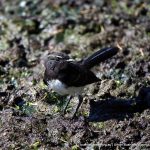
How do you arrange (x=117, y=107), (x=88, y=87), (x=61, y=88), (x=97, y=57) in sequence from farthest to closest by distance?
(x=88, y=87) < (x=97, y=57) < (x=117, y=107) < (x=61, y=88)

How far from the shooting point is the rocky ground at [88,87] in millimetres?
7879

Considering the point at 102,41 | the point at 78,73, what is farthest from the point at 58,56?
the point at 102,41

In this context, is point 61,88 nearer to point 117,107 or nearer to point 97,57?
point 117,107

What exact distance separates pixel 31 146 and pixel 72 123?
82 centimetres

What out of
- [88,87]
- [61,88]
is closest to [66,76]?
[61,88]

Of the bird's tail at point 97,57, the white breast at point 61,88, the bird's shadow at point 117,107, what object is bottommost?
the bird's shadow at point 117,107

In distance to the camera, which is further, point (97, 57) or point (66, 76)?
point (97, 57)

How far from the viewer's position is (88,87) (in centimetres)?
944

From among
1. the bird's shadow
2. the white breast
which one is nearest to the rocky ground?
the bird's shadow

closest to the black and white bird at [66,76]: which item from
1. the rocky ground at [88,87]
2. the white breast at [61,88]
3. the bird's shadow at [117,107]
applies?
the white breast at [61,88]

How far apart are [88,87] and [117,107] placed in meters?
0.88

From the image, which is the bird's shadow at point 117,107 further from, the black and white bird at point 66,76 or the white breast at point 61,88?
the white breast at point 61,88

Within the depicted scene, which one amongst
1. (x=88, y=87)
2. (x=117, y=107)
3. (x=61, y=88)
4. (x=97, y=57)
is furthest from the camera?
(x=88, y=87)

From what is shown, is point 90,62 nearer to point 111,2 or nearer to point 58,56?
point 58,56
